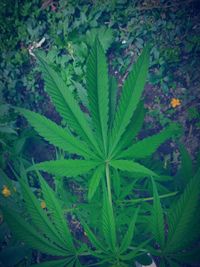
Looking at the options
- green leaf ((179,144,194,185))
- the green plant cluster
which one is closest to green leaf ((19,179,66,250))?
green leaf ((179,144,194,185))

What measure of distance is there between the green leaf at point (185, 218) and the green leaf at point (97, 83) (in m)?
0.38

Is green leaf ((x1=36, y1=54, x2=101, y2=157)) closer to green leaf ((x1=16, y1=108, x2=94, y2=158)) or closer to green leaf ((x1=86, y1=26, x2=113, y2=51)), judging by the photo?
green leaf ((x1=16, y1=108, x2=94, y2=158))

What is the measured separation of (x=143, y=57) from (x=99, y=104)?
22 centimetres

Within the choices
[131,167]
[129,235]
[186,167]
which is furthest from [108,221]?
[186,167]

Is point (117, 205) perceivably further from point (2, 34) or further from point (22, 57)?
point (2, 34)

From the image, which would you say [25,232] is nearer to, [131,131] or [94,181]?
[94,181]

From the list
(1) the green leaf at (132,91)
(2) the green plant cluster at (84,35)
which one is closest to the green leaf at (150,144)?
(1) the green leaf at (132,91)

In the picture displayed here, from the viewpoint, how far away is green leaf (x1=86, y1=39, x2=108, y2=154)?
918mm

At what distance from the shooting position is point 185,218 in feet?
2.84

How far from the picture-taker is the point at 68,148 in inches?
41.3

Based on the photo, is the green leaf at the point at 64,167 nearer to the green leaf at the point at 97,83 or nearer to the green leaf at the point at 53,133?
the green leaf at the point at 53,133

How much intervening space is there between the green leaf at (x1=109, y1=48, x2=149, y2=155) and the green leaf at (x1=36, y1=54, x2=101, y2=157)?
0.40 feet

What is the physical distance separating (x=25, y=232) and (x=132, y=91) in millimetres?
632

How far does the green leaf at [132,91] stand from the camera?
0.93m
